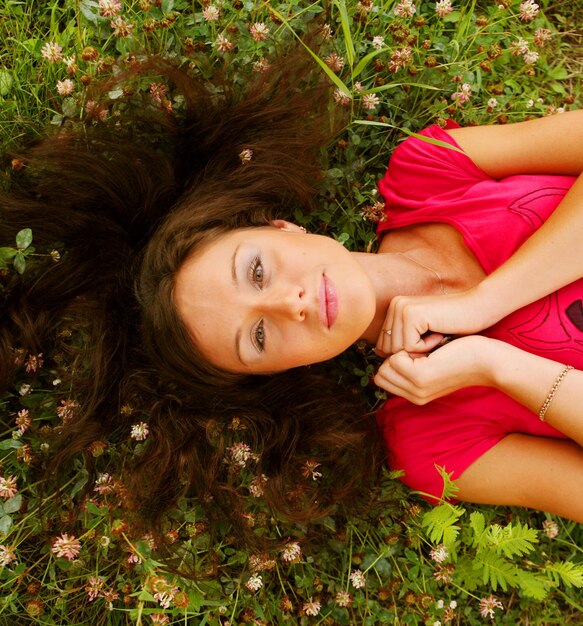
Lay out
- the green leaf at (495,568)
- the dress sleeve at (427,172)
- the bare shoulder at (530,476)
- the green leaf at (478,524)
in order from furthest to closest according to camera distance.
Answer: the dress sleeve at (427,172) < the bare shoulder at (530,476) < the green leaf at (495,568) < the green leaf at (478,524)

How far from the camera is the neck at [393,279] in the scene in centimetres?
277

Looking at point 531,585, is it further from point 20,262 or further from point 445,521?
point 20,262

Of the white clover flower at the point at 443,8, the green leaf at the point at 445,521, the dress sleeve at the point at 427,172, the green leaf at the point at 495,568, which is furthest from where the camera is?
the white clover flower at the point at 443,8

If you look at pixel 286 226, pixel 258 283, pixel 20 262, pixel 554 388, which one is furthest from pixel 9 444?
pixel 554 388

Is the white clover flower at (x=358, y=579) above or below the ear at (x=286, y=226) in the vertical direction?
below

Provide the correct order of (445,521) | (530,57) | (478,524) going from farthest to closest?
1. (530,57)
2. (478,524)
3. (445,521)

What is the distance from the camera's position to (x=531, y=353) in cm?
263

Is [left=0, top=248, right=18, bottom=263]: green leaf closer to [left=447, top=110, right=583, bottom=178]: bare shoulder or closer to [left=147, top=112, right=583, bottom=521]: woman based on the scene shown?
[left=147, top=112, right=583, bottom=521]: woman

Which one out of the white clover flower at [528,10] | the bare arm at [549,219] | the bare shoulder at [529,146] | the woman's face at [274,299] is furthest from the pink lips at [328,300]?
the white clover flower at [528,10]

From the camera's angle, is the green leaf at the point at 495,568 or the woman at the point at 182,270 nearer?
the green leaf at the point at 495,568

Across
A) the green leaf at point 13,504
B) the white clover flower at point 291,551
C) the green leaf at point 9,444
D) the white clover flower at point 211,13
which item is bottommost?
the white clover flower at point 291,551

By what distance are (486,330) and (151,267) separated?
1570mm

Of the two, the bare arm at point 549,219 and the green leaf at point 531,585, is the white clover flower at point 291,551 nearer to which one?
the green leaf at point 531,585

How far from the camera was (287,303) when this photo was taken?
2.26 metres
